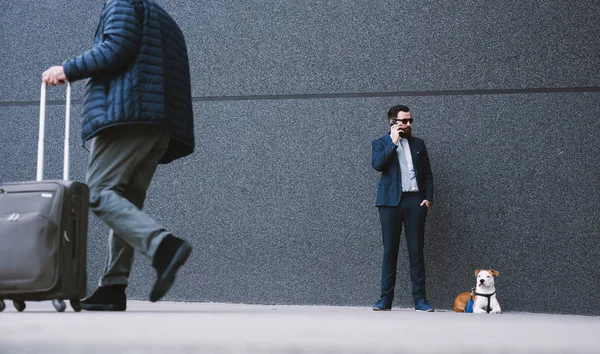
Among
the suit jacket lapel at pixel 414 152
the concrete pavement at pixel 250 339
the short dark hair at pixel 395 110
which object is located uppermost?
the short dark hair at pixel 395 110

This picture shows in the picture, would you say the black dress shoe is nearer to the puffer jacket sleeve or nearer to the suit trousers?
the suit trousers

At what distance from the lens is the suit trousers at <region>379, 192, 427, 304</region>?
397 cm

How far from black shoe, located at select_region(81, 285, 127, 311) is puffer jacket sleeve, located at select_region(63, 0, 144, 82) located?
716 mm

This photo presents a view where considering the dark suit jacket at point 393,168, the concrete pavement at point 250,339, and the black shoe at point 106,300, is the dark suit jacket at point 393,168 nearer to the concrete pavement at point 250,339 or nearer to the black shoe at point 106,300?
the black shoe at point 106,300

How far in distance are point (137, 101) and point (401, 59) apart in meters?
2.18

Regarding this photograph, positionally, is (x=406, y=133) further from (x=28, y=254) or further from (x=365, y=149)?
(x=28, y=254)

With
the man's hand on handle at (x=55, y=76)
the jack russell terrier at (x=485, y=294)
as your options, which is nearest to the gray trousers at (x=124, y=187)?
the man's hand on handle at (x=55, y=76)

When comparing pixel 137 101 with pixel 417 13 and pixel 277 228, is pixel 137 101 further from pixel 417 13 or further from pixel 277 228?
pixel 417 13

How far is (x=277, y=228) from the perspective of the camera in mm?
4426

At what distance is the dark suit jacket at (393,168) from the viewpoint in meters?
3.98

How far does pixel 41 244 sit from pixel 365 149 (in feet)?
7.46

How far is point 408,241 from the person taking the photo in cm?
401

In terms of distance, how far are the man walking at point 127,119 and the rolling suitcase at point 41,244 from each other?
10cm

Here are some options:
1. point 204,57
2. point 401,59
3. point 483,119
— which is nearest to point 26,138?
point 204,57
